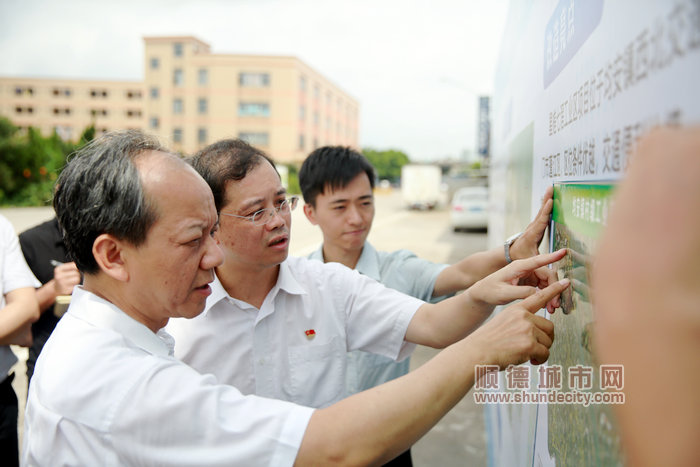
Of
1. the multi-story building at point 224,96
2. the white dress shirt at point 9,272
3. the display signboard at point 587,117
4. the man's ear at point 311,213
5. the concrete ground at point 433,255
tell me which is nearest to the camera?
the display signboard at point 587,117

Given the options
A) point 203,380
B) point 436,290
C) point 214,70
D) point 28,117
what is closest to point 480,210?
point 436,290

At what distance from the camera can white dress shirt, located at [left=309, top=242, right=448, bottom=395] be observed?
7.01 ft

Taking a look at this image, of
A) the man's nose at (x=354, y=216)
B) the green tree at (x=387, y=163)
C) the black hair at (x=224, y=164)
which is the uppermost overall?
the green tree at (x=387, y=163)

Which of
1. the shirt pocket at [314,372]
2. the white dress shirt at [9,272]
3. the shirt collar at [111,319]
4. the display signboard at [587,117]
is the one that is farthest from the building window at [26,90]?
the display signboard at [587,117]

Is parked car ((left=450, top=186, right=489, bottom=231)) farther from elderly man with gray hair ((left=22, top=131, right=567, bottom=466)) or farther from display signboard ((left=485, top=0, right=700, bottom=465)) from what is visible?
elderly man with gray hair ((left=22, top=131, right=567, bottom=466))

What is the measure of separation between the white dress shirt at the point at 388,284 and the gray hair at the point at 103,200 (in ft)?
Result: 3.64

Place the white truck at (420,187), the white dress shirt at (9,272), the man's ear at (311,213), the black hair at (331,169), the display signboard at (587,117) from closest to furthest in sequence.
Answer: the display signboard at (587,117)
the white dress shirt at (9,272)
the black hair at (331,169)
the man's ear at (311,213)
the white truck at (420,187)

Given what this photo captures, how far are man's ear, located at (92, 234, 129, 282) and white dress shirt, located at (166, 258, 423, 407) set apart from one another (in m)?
0.53

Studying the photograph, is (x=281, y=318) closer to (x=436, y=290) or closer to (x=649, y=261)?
(x=436, y=290)

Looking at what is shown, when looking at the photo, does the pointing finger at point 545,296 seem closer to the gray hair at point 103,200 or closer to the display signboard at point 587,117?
the display signboard at point 587,117

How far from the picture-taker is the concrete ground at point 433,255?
3.56 meters

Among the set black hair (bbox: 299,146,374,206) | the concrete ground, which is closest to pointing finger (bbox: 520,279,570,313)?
black hair (bbox: 299,146,374,206)

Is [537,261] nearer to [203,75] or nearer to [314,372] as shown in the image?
[314,372]

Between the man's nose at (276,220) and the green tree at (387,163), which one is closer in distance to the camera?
the man's nose at (276,220)
